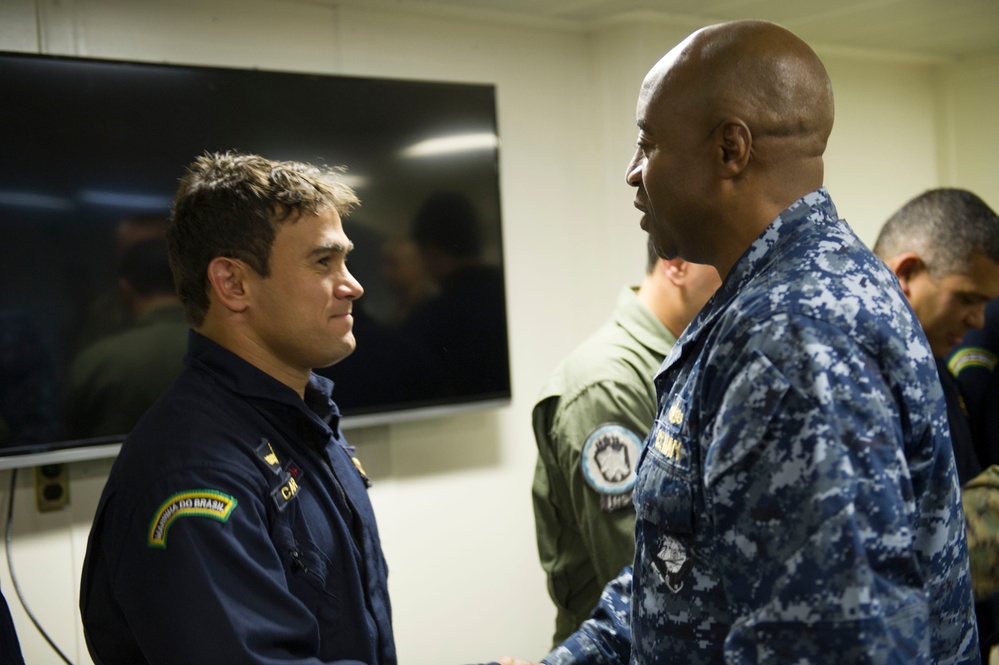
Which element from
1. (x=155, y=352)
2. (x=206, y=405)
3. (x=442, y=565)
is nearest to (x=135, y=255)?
(x=155, y=352)

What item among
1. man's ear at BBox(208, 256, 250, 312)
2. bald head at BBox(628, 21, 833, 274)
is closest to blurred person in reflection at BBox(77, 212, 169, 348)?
man's ear at BBox(208, 256, 250, 312)

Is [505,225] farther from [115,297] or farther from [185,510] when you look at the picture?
[185,510]

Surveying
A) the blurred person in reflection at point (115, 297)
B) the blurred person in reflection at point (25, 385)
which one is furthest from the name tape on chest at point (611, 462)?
the blurred person in reflection at point (25, 385)

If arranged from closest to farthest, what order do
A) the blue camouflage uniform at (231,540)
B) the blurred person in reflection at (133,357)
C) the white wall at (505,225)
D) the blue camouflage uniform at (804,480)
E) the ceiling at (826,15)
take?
1. the blue camouflage uniform at (804,480)
2. the blue camouflage uniform at (231,540)
3. the blurred person in reflection at (133,357)
4. the white wall at (505,225)
5. the ceiling at (826,15)

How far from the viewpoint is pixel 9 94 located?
2223 millimetres

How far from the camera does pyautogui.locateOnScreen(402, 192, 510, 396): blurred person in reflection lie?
114 inches

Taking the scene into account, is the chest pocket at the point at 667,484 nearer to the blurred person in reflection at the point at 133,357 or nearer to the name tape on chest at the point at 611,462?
the name tape on chest at the point at 611,462

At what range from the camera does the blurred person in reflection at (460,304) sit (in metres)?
2.90

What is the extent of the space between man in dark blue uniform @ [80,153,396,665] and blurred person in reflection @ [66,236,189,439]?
92 centimetres

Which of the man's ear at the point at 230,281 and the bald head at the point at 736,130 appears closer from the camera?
the bald head at the point at 736,130

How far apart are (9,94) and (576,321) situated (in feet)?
6.51

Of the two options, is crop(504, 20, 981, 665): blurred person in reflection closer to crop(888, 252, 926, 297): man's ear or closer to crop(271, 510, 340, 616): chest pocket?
crop(271, 510, 340, 616): chest pocket

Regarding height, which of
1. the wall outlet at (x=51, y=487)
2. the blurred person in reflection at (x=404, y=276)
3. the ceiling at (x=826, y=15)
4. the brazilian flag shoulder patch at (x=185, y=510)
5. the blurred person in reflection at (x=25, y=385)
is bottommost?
the wall outlet at (x=51, y=487)

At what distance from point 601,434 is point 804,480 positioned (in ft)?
3.19
